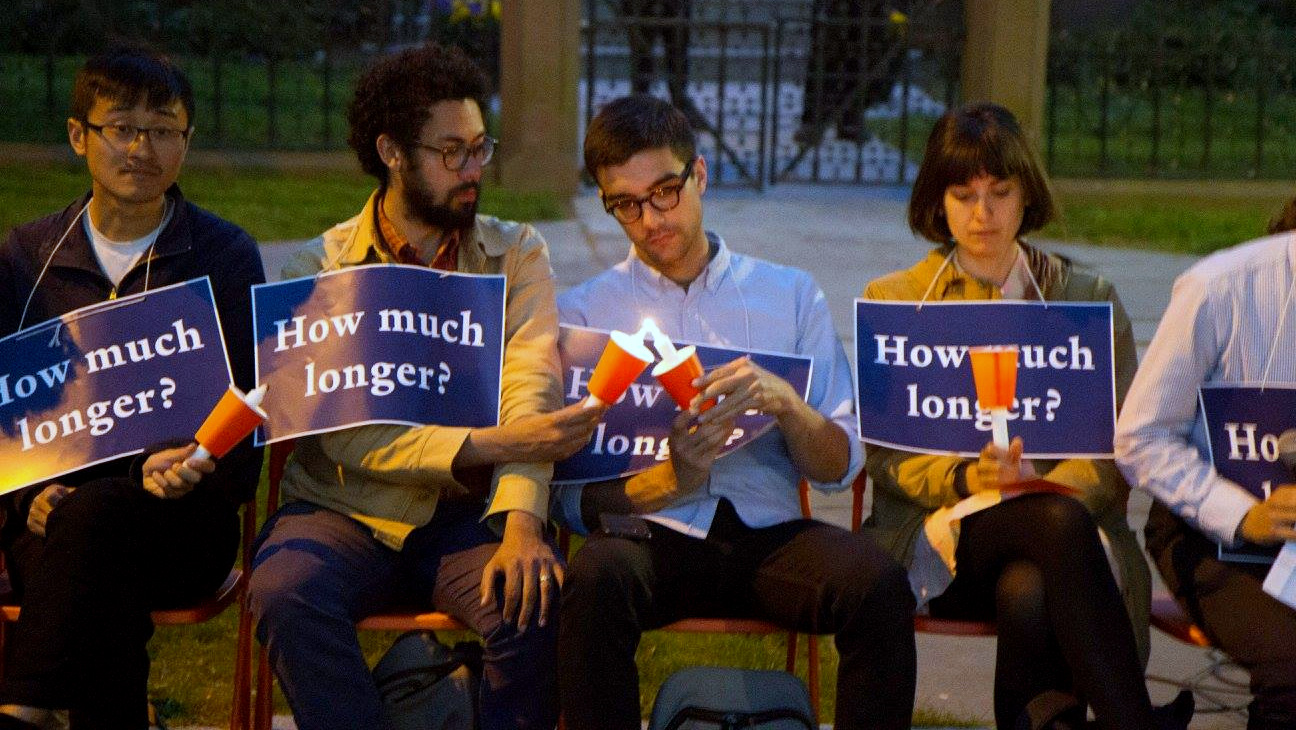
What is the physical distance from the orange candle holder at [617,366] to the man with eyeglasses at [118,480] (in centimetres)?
90

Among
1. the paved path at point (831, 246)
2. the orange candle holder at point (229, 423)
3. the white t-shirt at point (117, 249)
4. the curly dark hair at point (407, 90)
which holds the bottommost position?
the paved path at point (831, 246)

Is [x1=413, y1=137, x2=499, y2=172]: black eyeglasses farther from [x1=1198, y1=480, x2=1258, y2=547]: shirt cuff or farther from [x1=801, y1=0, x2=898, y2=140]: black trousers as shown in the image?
[x1=801, y1=0, x2=898, y2=140]: black trousers

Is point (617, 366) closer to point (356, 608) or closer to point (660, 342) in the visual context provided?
point (660, 342)

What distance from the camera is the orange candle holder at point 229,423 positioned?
3.74m

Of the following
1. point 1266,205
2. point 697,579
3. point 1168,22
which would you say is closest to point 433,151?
point 697,579

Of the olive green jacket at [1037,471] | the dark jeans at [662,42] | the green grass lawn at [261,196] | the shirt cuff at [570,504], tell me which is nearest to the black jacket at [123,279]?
the shirt cuff at [570,504]

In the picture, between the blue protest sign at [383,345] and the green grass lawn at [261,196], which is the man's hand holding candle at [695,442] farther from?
the green grass lawn at [261,196]

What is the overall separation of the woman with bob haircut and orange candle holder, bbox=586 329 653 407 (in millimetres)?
867

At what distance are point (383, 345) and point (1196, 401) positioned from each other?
1.93 m

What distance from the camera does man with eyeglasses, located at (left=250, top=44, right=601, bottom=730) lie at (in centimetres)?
383

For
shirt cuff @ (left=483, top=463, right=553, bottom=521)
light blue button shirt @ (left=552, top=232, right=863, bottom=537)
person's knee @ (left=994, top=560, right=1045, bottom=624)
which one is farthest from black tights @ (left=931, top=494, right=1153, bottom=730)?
shirt cuff @ (left=483, top=463, right=553, bottom=521)

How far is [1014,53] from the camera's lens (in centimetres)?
1353

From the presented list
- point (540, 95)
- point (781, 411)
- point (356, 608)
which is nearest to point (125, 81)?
point (356, 608)

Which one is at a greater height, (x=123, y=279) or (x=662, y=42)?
(x=662, y=42)
